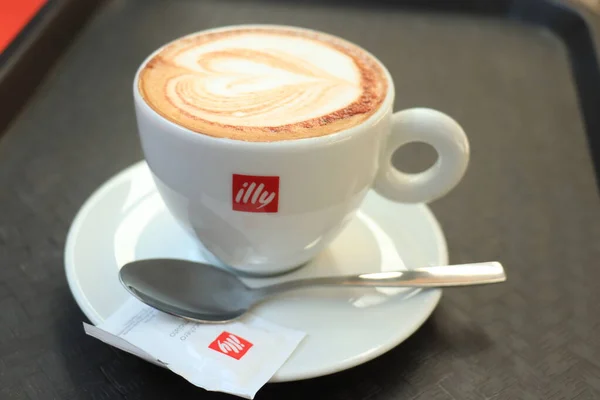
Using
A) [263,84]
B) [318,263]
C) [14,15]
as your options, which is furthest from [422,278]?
[14,15]

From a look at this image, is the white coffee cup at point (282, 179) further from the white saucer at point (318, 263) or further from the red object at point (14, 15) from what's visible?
the red object at point (14, 15)

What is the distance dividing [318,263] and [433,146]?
0.57ft

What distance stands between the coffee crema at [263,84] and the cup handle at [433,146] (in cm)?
4

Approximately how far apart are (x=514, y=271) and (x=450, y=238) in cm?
8

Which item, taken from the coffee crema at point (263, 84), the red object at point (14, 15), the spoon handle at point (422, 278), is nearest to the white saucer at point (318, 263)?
the spoon handle at point (422, 278)

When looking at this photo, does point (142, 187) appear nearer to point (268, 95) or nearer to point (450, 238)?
point (268, 95)

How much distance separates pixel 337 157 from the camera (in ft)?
1.70

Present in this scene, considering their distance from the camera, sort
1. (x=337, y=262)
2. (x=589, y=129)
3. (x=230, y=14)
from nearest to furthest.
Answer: (x=337, y=262)
(x=589, y=129)
(x=230, y=14)

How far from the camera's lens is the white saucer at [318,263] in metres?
0.53

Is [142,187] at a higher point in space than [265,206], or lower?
lower

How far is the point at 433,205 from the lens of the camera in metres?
0.78

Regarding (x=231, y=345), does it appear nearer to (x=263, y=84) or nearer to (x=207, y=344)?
(x=207, y=344)

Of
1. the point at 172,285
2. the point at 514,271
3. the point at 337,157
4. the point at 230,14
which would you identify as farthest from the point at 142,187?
the point at 230,14

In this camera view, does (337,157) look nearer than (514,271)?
Yes
